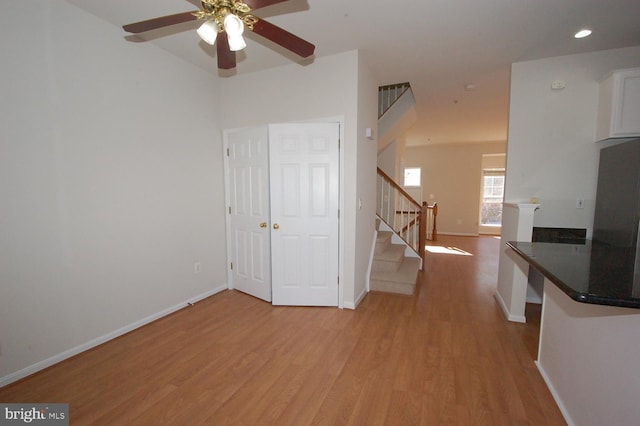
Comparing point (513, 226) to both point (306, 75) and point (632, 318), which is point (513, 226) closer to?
point (632, 318)

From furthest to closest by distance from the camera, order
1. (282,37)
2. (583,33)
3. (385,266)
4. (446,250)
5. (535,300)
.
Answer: (446,250) → (385,266) → (535,300) → (583,33) → (282,37)

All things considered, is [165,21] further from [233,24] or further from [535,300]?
[535,300]

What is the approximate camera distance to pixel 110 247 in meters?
2.39

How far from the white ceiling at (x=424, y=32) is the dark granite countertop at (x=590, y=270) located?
6.06 feet

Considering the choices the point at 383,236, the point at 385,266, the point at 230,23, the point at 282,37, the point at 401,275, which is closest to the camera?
the point at 230,23

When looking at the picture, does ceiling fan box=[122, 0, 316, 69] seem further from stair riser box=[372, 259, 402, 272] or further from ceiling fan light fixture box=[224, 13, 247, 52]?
stair riser box=[372, 259, 402, 272]

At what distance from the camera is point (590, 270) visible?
1354 millimetres

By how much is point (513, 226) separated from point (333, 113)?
2253 millimetres

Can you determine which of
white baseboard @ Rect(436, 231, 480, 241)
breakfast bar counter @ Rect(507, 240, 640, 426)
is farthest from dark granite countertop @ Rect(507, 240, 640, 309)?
white baseboard @ Rect(436, 231, 480, 241)

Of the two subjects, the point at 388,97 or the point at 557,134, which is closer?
the point at 557,134

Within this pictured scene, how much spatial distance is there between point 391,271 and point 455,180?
5.75m

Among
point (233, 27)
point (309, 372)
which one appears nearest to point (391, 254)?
point (309, 372)

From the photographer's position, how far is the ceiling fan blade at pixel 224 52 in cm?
179

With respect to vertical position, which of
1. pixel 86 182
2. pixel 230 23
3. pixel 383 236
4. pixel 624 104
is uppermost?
pixel 230 23
